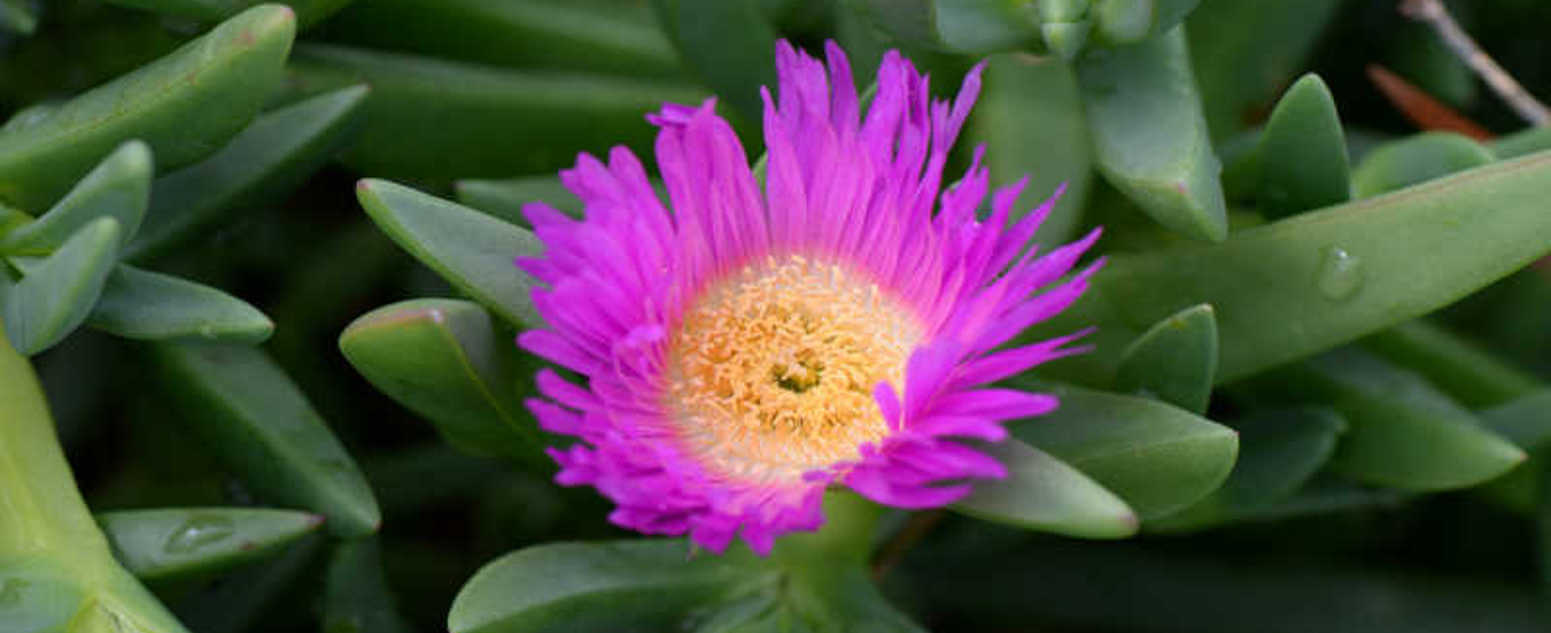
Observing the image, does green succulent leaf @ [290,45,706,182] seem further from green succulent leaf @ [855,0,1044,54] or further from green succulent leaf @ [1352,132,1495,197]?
green succulent leaf @ [1352,132,1495,197]

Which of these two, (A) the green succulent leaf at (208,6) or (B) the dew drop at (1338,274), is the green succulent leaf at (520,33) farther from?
(B) the dew drop at (1338,274)

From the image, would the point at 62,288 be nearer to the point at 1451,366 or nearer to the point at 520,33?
the point at 520,33

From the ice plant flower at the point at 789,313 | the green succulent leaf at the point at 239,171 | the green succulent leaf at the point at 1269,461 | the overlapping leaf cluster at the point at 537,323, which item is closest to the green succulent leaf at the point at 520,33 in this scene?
the overlapping leaf cluster at the point at 537,323

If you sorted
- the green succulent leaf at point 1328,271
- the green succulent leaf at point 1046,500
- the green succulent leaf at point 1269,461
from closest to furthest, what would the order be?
the green succulent leaf at point 1046,500
the green succulent leaf at point 1328,271
the green succulent leaf at point 1269,461

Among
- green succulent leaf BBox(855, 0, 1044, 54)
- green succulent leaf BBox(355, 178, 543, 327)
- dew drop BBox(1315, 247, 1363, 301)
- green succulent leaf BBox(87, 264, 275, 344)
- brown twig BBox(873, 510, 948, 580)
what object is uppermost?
green succulent leaf BBox(855, 0, 1044, 54)

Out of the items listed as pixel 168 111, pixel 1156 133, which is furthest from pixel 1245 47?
pixel 168 111

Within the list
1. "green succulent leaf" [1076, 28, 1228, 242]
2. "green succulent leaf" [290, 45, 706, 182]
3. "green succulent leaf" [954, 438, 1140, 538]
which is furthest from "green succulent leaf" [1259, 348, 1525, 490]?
"green succulent leaf" [290, 45, 706, 182]
